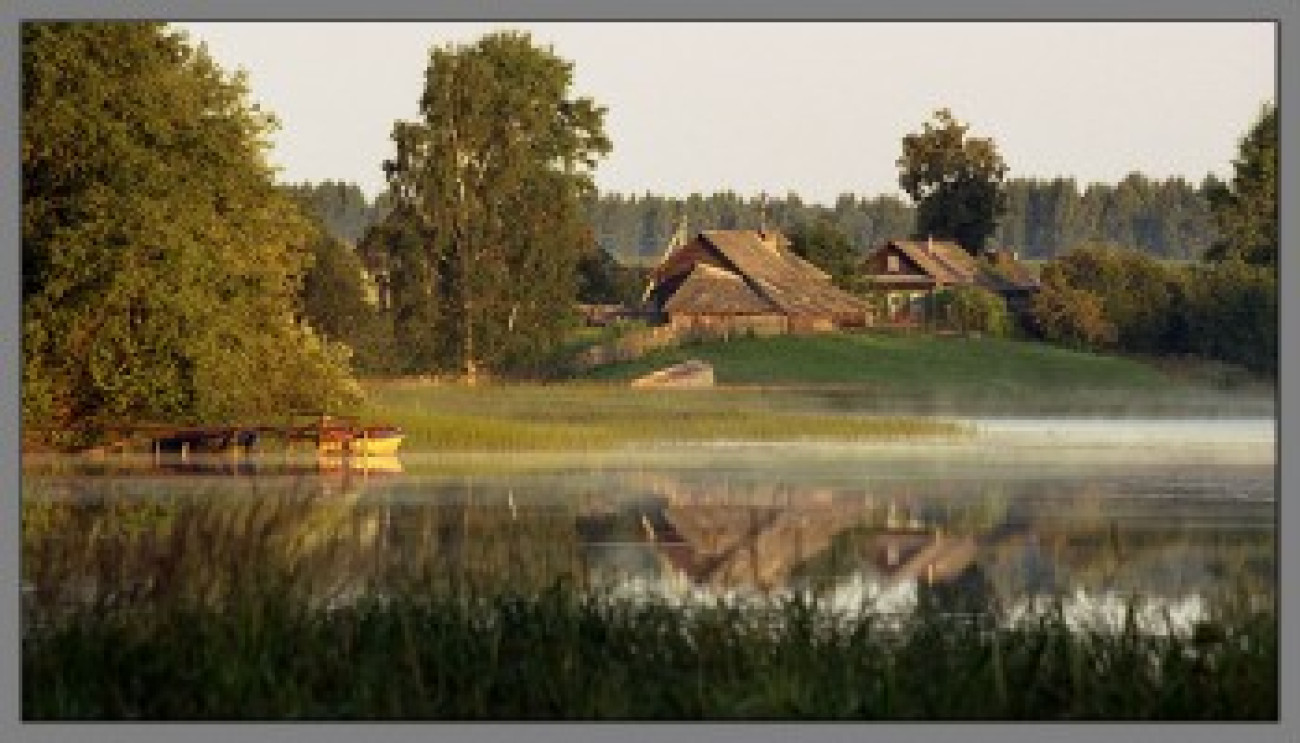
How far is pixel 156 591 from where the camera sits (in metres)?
14.9

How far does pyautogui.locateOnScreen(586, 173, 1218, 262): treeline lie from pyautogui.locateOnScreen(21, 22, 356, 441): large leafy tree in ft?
22.0

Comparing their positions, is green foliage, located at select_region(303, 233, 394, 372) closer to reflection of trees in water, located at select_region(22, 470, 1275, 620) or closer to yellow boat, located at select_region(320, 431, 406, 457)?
yellow boat, located at select_region(320, 431, 406, 457)

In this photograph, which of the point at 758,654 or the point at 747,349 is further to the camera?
the point at 747,349

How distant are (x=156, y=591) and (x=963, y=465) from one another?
34.7 ft

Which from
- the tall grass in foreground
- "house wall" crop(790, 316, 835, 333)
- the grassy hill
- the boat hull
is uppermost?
"house wall" crop(790, 316, 835, 333)

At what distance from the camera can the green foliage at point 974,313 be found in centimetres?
2192

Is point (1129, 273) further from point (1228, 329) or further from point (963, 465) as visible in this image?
point (963, 465)

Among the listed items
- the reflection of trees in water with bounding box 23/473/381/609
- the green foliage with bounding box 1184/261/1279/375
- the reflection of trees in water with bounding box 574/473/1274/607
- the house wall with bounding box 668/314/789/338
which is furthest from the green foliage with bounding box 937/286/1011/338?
the reflection of trees in water with bounding box 23/473/381/609

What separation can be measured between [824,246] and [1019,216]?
150 centimetres

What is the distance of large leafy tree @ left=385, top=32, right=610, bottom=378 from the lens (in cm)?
2058

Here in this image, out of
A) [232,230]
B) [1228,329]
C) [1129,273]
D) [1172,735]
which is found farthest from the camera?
[232,230]

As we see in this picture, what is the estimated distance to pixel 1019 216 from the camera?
806 inches

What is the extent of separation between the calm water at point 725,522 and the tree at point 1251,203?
3.69 ft

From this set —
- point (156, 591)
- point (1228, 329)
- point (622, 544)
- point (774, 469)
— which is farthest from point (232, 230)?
point (156, 591)
